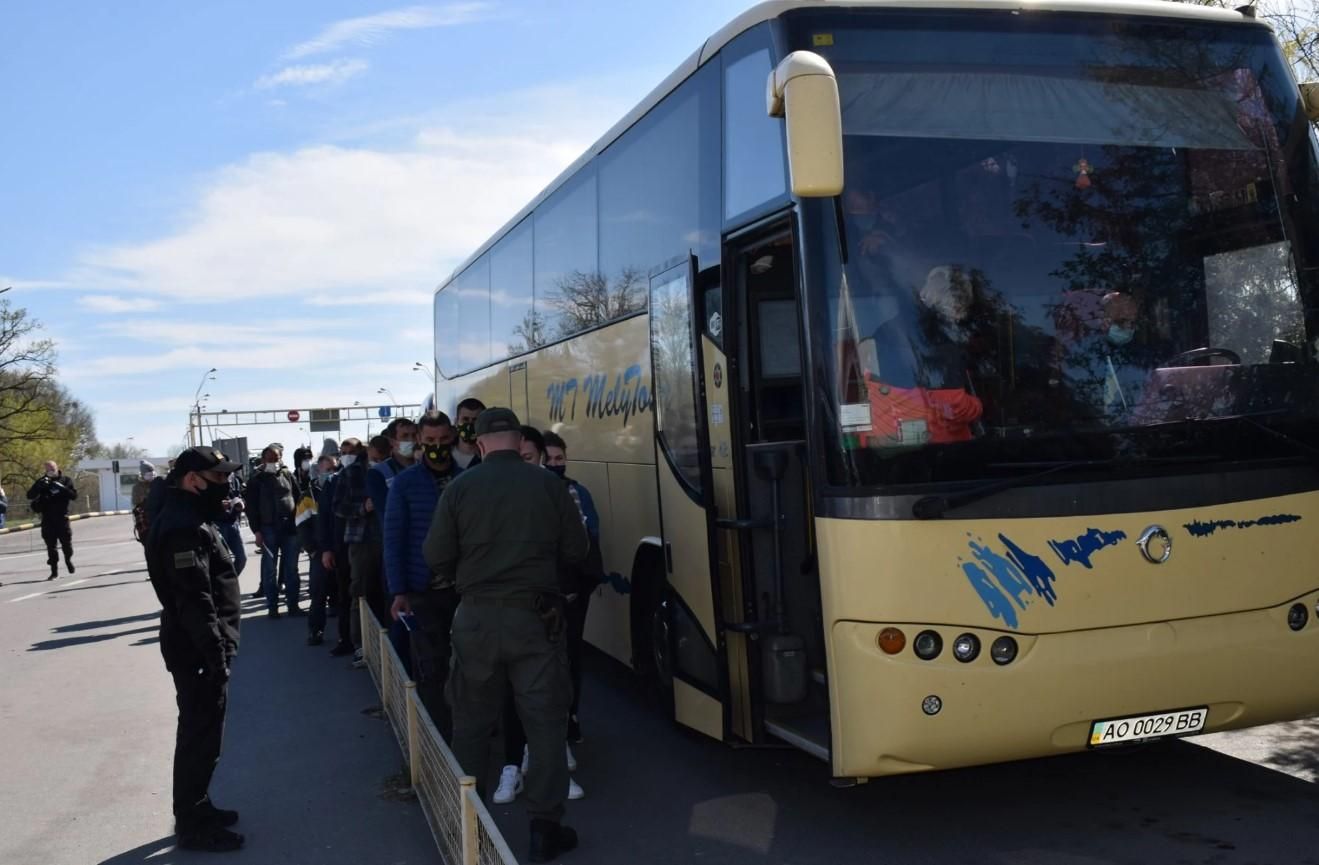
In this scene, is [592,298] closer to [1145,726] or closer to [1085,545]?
[1085,545]

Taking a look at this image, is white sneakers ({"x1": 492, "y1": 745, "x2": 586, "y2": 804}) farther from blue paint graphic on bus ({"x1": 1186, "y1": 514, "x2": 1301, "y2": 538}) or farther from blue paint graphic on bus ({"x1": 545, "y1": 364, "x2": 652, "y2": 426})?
blue paint graphic on bus ({"x1": 1186, "y1": 514, "x2": 1301, "y2": 538})

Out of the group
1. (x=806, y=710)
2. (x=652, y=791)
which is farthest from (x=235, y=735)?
(x=806, y=710)

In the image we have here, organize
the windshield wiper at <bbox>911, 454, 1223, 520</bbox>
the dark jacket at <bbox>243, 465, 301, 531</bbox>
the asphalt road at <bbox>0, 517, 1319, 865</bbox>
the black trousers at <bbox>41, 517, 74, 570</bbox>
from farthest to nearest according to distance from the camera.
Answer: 1. the black trousers at <bbox>41, 517, 74, 570</bbox>
2. the dark jacket at <bbox>243, 465, 301, 531</bbox>
3. the asphalt road at <bbox>0, 517, 1319, 865</bbox>
4. the windshield wiper at <bbox>911, 454, 1223, 520</bbox>

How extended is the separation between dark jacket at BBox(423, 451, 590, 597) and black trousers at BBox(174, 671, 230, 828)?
4.65ft

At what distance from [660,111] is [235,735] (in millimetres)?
5201

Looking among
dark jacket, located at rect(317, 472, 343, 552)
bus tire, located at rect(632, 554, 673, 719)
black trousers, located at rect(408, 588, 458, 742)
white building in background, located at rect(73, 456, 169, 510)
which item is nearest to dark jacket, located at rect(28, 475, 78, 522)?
dark jacket, located at rect(317, 472, 343, 552)

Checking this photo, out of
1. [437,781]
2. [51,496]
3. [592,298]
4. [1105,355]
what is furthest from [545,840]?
[51,496]

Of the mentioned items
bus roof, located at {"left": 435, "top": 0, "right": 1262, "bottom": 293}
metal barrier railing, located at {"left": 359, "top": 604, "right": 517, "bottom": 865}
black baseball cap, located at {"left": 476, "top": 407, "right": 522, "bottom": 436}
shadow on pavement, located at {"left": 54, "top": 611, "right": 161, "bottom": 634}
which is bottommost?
shadow on pavement, located at {"left": 54, "top": 611, "right": 161, "bottom": 634}

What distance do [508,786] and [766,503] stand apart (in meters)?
2.16

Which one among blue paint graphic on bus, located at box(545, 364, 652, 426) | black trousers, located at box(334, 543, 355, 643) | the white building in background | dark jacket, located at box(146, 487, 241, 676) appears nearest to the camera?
dark jacket, located at box(146, 487, 241, 676)

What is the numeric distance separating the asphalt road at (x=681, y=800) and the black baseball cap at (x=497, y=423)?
2.02 m

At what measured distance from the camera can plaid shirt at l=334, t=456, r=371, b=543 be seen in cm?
1012

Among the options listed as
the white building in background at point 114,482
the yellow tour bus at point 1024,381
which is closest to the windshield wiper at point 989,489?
the yellow tour bus at point 1024,381

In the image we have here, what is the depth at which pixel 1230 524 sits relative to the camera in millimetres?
5199
